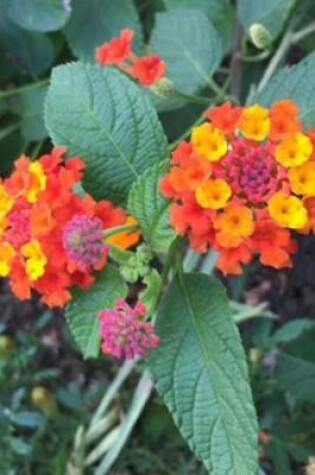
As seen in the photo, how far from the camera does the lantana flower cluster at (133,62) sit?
44.1 inches

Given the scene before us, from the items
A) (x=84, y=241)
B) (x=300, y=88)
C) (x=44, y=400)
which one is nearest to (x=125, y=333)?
(x=84, y=241)

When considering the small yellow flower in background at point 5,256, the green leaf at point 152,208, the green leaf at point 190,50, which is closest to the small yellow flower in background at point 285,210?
the green leaf at point 152,208

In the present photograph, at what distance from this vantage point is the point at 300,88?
1.03 metres

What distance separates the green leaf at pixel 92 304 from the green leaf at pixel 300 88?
24 cm

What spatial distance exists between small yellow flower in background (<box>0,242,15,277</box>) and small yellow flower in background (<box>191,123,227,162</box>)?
0.21 metres

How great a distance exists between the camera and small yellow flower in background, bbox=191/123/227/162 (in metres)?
0.88

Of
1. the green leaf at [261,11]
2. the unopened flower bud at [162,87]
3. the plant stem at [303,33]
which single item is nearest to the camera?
the unopened flower bud at [162,87]

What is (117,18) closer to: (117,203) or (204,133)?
(117,203)

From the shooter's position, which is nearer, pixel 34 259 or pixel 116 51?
pixel 34 259

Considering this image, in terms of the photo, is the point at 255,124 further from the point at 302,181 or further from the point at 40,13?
the point at 40,13

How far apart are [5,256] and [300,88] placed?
34 cm

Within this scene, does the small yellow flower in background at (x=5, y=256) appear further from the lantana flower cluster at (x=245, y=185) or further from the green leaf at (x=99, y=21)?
the green leaf at (x=99, y=21)

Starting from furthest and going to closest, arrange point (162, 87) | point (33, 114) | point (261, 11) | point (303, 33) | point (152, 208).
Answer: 1. point (33, 114)
2. point (303, 33)
3. point (261, 11)
4. point (162, 87)
5. point (152, 208)

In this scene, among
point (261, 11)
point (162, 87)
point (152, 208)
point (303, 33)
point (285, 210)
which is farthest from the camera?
point (303, 33)
